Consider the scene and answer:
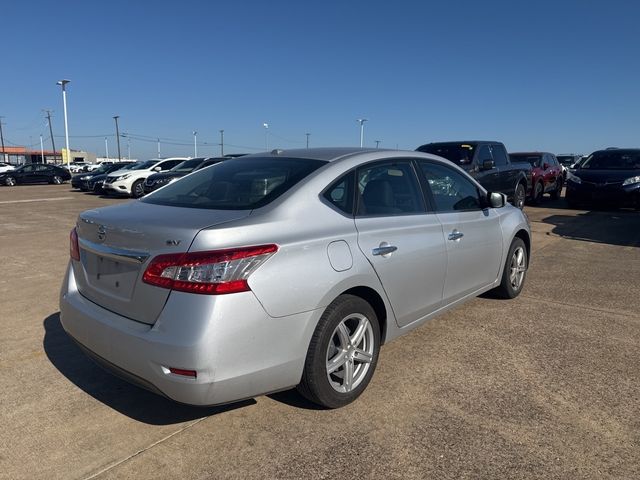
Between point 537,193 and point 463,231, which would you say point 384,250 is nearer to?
point 463,231

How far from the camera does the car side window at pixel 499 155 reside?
11.7 metres

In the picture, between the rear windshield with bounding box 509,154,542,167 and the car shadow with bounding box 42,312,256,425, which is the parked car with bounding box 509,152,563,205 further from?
the car shadow with bounding box 42,312,256,425

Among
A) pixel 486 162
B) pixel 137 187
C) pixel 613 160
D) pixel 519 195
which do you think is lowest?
pixel 137 187

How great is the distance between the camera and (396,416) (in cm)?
293

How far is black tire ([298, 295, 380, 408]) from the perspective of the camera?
2.75m

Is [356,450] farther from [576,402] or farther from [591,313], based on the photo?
[591,313]

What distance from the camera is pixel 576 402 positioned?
309 cm

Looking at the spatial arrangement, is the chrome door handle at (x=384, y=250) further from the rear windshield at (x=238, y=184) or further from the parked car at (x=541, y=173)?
the parked car at (x=541, y=173)

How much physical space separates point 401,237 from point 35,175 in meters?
31.9

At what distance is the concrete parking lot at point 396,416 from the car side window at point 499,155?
763 cm

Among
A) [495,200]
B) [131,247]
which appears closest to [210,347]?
[131,247]

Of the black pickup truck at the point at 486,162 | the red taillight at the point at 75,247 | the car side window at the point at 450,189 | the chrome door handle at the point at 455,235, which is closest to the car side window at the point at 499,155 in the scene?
the black pickup truck at the point at 486,162

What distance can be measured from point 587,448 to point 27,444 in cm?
298

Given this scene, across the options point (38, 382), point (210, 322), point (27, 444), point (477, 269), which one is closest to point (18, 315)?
point (38, 382)
